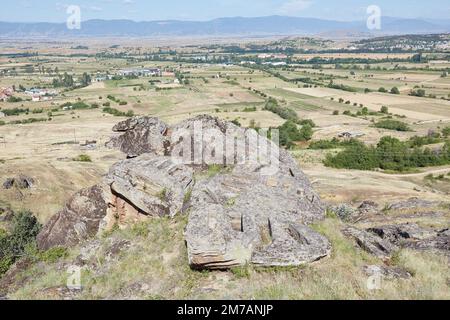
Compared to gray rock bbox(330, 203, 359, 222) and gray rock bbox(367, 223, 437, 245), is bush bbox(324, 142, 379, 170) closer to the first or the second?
gray rock bbox(330, 203, 359, 222)

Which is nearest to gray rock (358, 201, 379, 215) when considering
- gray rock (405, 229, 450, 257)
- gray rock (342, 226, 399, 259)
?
gray rock (405, 229, 450, 257)

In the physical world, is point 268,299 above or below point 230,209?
below

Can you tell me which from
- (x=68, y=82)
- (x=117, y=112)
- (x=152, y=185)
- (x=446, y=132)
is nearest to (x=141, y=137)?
(x=152, y=185)

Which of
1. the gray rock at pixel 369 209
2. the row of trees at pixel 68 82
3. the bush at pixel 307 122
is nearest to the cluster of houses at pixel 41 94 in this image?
the row of trees at pixel 68 82

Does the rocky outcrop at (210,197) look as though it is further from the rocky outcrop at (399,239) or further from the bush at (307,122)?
the bush at (307,122)

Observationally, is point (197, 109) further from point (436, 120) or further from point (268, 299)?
point (268, 299)

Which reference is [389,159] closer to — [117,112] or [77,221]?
[77,221]

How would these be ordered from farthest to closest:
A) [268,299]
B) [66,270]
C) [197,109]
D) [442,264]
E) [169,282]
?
[197,109], [66,270], [442,264], [169,282], [268,299]
